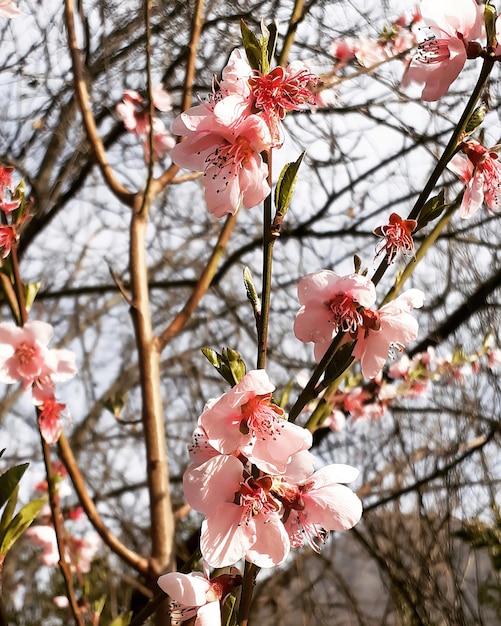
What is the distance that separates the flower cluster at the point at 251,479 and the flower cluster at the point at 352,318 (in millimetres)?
120

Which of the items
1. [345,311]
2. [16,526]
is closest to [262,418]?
[345,311]

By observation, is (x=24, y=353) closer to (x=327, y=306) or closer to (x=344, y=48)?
(x=327, y=306)

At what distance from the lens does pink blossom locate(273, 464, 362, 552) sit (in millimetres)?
574

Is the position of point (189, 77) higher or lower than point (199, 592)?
higher

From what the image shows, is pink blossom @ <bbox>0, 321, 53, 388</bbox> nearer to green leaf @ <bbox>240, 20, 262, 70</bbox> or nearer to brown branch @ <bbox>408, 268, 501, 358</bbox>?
green leaf @ <bbox>240, 20, 262, 70</bbox>

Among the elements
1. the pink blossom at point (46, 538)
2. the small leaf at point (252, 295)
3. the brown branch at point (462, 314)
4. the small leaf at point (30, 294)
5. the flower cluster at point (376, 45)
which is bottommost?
the small leaf at point (252, 295)

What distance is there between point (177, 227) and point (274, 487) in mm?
2556

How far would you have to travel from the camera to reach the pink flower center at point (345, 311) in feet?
2.07

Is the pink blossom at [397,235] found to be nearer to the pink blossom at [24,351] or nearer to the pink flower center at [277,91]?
the pink flower center at [277,91]

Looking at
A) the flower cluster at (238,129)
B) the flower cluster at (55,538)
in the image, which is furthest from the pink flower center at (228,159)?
the flower cluster at (55,538)

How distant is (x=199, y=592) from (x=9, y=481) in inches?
10.3

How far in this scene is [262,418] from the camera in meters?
0.54

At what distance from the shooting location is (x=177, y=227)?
10.00ft

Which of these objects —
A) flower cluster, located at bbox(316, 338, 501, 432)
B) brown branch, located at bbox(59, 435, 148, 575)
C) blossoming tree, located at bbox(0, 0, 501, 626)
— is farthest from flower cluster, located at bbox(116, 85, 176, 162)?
brown branch, located at bbox(59, 435, 148, 575)
